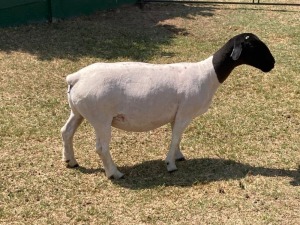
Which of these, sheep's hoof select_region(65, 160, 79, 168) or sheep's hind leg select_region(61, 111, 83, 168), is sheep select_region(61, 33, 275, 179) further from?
sheep's hoof select_region(65, 160, 79, 168)

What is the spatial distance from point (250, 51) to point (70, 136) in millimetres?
2274

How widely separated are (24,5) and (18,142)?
5813 millimetres

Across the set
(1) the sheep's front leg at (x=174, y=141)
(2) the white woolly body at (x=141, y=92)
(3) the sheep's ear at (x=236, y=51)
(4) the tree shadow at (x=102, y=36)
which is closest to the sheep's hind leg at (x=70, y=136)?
(2) the white woolly body at (x=141, y=92)

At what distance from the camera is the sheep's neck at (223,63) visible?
563 centimetres

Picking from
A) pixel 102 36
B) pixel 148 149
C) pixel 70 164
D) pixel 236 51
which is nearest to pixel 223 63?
pixel 236 51

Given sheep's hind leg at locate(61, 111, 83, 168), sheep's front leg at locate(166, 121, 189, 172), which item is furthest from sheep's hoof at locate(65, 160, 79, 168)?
sheep's front leg at locate(166, 121, 189, 172)

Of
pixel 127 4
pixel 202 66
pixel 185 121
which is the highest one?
pixel 202 66

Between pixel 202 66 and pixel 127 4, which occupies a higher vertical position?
pixel 202 66

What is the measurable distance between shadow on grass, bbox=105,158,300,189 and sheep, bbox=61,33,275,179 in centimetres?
14

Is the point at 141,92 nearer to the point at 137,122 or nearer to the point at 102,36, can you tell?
the point at 137,122

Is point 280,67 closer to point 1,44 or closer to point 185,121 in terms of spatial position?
point 185,121

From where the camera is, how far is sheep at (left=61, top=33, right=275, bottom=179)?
532 centimetres

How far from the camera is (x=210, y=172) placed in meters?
5.82

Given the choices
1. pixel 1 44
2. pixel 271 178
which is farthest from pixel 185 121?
pixel 1 44
